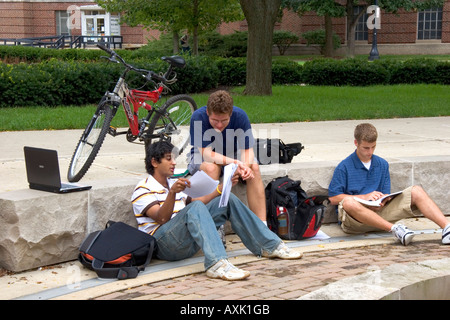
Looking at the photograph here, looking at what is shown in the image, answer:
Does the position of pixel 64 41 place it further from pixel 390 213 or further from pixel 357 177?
pixel 390 213

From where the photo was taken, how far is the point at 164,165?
18.6 ft

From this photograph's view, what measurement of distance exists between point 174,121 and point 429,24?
121ft

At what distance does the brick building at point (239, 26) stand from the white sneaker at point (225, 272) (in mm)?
35282

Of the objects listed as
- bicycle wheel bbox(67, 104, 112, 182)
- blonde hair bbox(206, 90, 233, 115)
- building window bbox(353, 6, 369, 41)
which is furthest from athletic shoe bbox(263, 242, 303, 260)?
building window bbox(353, 6, 369, 41)

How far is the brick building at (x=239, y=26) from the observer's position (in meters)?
41.5

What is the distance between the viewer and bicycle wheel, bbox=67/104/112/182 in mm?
6738

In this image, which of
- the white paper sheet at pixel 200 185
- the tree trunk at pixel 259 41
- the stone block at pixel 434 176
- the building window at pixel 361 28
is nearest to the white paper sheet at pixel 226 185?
the white paper sheet at pixel 200 185

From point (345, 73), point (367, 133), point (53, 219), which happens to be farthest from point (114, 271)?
point (345, 73)

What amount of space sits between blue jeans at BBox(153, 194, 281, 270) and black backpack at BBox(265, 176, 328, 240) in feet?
2.01

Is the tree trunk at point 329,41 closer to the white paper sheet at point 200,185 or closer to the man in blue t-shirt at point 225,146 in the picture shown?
the man in blue t-shirt at point 225,146

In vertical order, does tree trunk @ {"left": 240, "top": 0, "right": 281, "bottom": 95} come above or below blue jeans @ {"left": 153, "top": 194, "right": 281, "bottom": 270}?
above

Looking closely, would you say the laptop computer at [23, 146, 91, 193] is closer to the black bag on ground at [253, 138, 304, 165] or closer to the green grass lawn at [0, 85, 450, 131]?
the black bag on ground at [253, 138, 304, 165]

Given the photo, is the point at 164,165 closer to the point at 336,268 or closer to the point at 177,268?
the point at 177,268

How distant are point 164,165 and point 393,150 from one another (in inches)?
173
